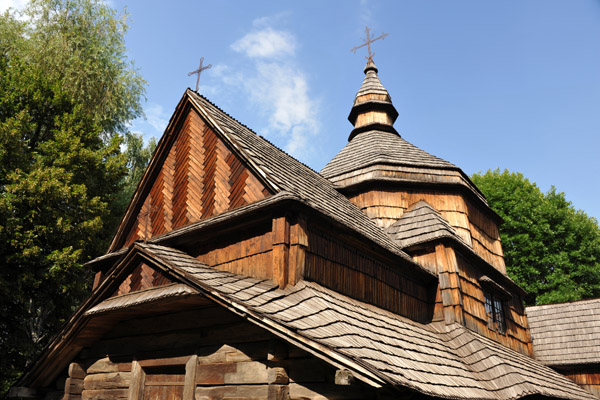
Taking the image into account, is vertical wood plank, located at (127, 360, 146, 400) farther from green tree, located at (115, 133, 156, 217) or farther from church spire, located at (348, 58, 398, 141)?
green tree, located at (115, 133, 156, 217)

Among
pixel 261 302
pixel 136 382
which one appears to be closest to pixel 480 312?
pixel 261 302

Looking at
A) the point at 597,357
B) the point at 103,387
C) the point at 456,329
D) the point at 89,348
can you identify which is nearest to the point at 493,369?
the point at 456,329

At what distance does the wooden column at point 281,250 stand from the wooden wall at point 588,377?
13561mm

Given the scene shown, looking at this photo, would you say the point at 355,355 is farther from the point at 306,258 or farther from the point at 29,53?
the point at 29,53

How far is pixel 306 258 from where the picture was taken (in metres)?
7.54

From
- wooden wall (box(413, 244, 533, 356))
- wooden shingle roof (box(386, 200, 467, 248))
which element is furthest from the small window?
wooden shingle roof (box(386, 200, 467, 248))

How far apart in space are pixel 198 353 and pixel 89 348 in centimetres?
309

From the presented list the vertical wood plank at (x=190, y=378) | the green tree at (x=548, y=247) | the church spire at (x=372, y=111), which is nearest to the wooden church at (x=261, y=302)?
the vertical wood plank at (x=190, y=378)

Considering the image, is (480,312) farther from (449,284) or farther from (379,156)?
(379,156)

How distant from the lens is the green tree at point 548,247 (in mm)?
25125

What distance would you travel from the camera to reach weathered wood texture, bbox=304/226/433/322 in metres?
7.91

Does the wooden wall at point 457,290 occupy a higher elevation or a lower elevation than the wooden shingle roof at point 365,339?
higher

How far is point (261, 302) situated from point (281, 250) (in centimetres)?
129

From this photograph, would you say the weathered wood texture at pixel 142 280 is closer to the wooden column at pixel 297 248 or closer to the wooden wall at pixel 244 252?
the wooden wall at pixel 244 252
